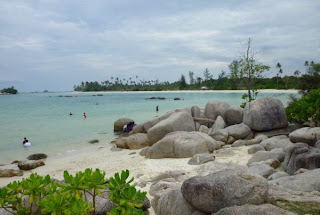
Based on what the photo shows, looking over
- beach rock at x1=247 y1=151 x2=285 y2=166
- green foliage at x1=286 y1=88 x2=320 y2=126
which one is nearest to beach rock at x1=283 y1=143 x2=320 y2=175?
beach rock at x1=247 y1=151 x2=285 y2=166

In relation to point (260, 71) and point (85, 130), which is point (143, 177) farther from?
point (85, 130)

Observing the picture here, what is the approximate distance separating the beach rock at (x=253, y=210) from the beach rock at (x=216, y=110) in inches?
500

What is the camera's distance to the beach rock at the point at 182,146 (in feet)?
35.3

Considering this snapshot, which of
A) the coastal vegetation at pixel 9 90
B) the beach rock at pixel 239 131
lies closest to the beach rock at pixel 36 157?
the beach rock at pixel 239 131

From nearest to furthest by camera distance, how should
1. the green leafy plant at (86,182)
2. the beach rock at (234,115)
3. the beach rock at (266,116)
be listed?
the green leafy plant at (86,182) < the beach rock at (266,116) < the beach rock at (234,115)

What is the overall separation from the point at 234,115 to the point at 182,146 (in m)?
5.72

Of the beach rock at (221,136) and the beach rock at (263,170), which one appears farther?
the beach rock at (221,136)

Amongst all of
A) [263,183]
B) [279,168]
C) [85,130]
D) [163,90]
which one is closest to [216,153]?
[279,168]

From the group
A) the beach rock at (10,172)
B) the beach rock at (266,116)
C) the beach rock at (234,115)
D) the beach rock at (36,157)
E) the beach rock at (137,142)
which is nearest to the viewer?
the beach rock at (10,172)

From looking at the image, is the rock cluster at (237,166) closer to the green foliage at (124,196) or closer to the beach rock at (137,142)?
the beach rock at (137,142)

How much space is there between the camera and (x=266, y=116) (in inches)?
525

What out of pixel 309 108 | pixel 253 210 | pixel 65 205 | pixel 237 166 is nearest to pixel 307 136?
pixel 309 108

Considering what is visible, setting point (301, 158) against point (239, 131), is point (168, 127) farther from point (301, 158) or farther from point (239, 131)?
point (301, 158)

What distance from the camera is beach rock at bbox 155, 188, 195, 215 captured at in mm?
4516
